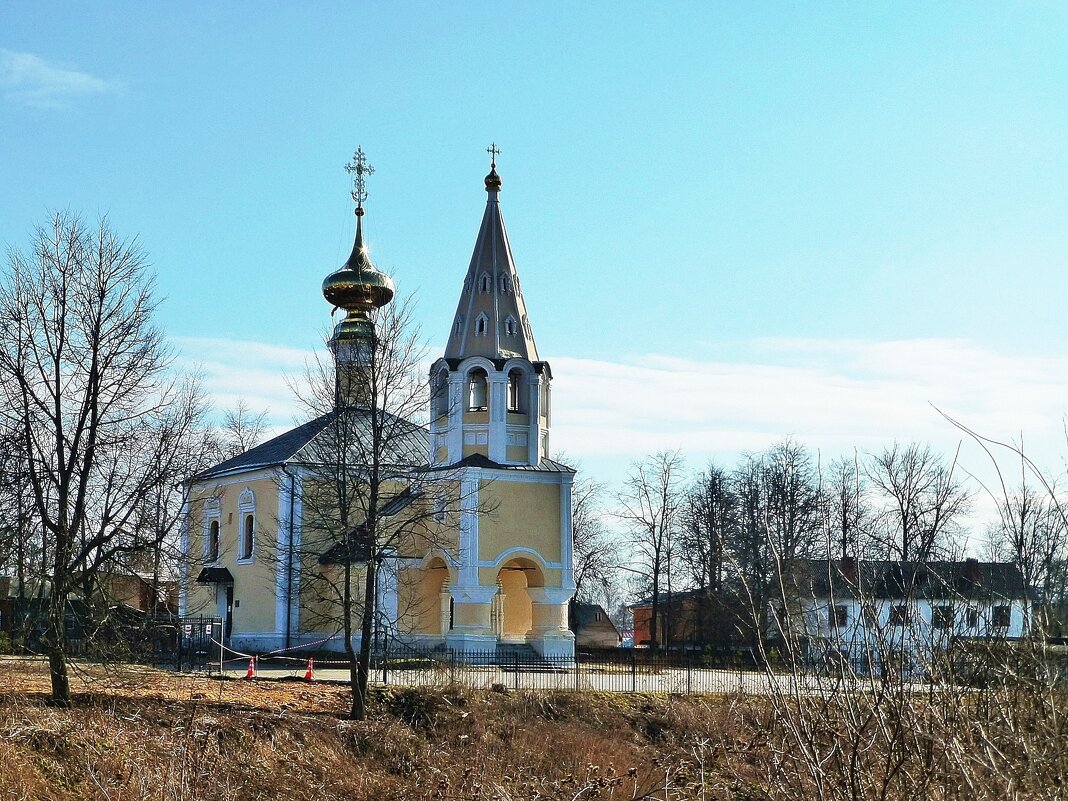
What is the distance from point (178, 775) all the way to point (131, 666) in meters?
7.26

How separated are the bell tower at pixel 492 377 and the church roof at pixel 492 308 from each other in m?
0.03

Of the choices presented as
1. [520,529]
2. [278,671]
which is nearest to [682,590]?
[520,529]

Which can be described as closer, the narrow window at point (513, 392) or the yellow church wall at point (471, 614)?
the yellow church wall at point (471, 614)

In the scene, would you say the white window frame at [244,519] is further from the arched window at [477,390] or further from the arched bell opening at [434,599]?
the arched window at [477,390]

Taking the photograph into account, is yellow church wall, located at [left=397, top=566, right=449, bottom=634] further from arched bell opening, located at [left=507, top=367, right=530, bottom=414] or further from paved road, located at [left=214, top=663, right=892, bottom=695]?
arched bell opening, located at [left=507, top=367, right=530, bottom=414]

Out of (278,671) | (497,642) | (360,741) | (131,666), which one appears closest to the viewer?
(360,741)

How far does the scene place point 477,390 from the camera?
34125 millimetres

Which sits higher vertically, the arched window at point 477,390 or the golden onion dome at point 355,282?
the golden onion dome at point 355,282

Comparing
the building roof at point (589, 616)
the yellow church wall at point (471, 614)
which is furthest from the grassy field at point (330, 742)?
the building roof at point (589, 616)

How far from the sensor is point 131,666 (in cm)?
2116

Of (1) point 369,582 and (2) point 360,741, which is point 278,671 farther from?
(2) point 360,741

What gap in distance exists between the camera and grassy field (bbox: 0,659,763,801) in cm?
1501

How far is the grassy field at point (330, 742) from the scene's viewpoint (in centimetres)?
1501

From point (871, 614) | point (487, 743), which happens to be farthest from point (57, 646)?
point (871, 614)
